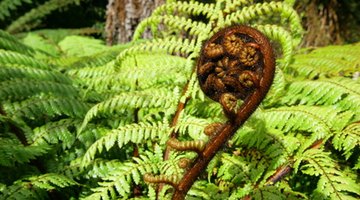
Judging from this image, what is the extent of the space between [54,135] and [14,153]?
0.89ft

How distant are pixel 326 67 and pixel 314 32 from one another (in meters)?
2.41

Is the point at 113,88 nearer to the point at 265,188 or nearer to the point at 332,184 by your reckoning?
the point at 265,188

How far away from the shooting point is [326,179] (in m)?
1.44

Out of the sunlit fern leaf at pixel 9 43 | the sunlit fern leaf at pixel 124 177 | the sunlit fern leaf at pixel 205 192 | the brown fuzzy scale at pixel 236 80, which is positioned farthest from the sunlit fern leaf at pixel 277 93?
A: the sunlit fern leaf at pixel 9 43

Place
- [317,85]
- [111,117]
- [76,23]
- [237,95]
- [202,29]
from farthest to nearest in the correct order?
[76,23], [111,117], [317,85], [202,29], [237,95]

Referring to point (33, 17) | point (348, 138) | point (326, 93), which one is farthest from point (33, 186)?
point (33, 17)

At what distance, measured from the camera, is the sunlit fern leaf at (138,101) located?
1780mm

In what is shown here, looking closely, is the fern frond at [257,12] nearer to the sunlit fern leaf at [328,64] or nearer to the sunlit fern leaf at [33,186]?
the sunlit fern leaf at [328,64]

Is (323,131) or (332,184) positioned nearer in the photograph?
(332,184)

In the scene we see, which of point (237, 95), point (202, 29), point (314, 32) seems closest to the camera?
point (237, 95)

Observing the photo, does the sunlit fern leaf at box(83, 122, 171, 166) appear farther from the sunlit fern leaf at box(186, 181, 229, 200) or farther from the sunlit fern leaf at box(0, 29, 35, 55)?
the sunlit fern leaf at box(0, 29, 35, 55)

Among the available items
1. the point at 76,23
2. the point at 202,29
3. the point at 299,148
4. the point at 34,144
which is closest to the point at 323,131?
the point at 299,148

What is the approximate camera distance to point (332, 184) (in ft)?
4.68

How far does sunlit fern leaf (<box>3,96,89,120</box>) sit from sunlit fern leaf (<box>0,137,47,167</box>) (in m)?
0.24
